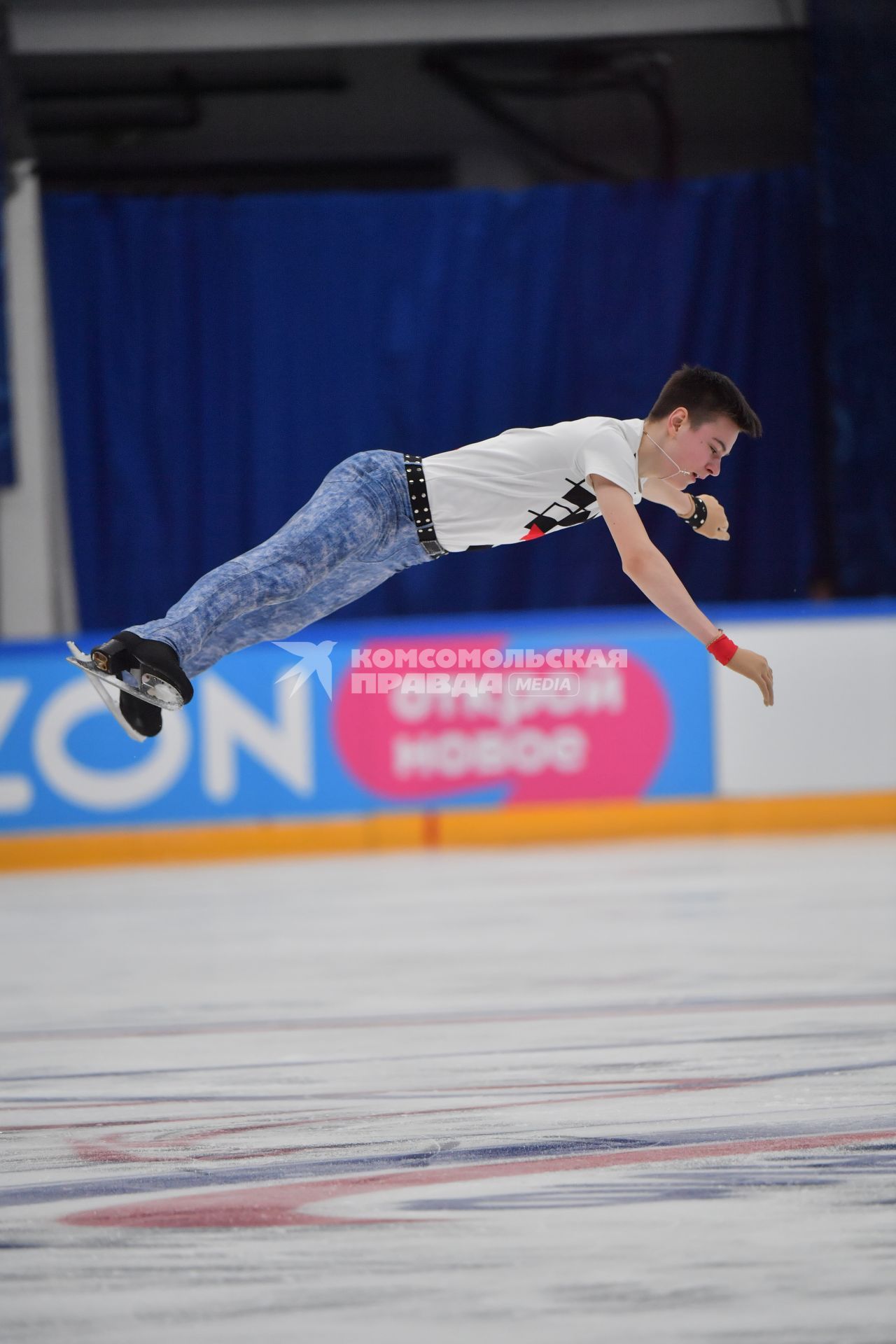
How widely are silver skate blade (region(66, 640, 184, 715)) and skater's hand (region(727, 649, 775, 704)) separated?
3.11 ft

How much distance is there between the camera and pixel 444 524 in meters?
2.58

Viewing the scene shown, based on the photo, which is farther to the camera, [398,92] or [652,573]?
[398,92]

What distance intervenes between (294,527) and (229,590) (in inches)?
6.5

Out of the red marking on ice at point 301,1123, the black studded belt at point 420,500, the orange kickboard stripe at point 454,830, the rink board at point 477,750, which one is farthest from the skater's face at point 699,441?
the orange kickboard stripe at point 454,830

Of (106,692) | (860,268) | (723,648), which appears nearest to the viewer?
(723,648)

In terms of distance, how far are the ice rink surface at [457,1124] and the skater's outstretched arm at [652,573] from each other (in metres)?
0.86

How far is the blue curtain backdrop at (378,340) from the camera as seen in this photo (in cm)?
781

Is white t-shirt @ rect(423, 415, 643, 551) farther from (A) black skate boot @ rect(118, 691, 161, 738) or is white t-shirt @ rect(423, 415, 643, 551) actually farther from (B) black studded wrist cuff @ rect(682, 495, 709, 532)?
(A) black skate boot @ rect(118, 691, 161, 738)

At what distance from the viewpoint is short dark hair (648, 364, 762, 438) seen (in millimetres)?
2283

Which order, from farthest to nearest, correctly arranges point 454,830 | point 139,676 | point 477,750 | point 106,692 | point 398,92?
point 398,92 → point 454,830 → point 477,750 → point 106,692 → point 139,676

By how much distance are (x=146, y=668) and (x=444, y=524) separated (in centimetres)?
58

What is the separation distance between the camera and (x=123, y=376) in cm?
821

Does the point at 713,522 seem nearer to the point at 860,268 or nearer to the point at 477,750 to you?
the point at 477,750

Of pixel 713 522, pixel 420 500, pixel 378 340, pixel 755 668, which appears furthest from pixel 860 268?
pixel 755 668
